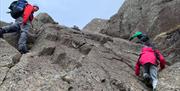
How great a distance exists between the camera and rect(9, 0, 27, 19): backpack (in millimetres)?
30727

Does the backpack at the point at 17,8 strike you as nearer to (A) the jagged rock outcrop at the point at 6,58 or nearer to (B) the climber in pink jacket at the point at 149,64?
(A) the jagged rock outcrop at the point at 6,58

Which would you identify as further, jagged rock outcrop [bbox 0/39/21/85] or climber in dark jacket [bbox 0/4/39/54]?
climber in dark jacket [bbox 0/4/39/54]

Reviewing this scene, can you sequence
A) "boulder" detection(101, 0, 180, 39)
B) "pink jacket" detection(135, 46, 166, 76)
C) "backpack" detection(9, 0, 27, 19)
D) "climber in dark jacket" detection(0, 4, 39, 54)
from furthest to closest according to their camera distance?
"boulder" detection(101, 0, 180, 39) → "backpack" detection(9, 0, 27, 19) → "climber in dark jacket" detection(0, 4, 39, 54) → "pink jacket" detection(135, 46, 166, 76)

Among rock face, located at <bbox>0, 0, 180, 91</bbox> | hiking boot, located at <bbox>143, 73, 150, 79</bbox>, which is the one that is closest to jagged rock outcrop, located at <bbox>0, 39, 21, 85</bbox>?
rock face, located at <bbox>0, 0, 180, 91</bbox>

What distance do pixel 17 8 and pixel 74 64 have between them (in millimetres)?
6895

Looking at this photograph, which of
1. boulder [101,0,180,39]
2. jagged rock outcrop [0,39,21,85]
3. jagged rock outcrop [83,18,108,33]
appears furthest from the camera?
jagged rock outcrop [83,18,108,33]

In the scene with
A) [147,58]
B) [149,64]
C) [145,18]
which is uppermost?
[147,58]

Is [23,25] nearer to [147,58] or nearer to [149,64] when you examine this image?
[147,58]

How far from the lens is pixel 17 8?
1212 inches

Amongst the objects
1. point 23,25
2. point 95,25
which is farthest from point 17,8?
point 95,25

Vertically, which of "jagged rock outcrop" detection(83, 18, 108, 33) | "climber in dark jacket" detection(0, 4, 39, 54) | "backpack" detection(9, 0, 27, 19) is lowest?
"jagged rock outcrop" detection(83, 18, 108, 33)

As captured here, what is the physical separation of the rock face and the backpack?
218 centimetres

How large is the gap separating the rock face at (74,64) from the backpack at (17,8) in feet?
7.14

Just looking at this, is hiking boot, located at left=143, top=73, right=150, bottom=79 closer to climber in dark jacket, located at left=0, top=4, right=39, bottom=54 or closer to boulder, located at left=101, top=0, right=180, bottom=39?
climber in dark jacket, located at left=0, top=4, right=39, bottom=54
